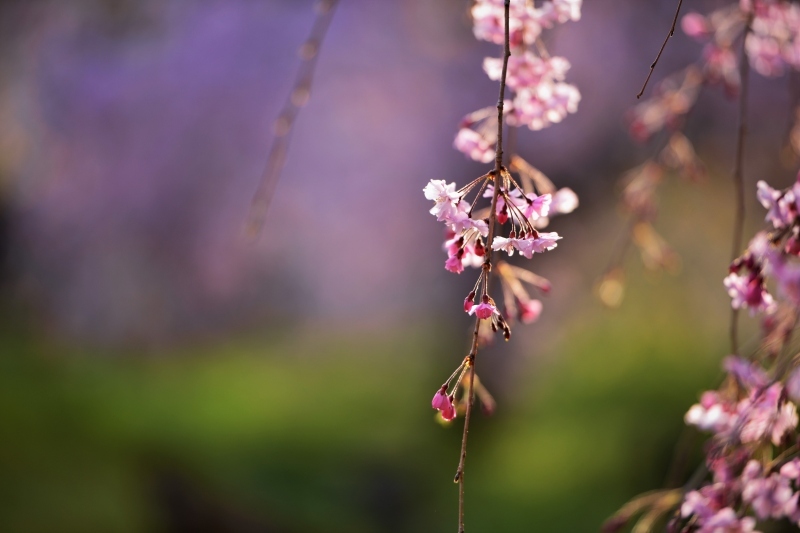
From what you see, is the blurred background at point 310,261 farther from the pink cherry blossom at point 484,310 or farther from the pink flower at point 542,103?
the pink cherry blossom at point 484,310

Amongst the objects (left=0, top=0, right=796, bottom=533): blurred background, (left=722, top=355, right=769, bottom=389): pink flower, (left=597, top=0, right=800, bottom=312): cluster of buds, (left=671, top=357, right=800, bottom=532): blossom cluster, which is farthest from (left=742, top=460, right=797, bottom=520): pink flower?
(left=0, top=0, right=796, bottom=533): blurred background

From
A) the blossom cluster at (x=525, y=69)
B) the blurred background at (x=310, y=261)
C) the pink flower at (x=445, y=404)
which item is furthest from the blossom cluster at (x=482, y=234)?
the blurred background at (x=310, y=261)

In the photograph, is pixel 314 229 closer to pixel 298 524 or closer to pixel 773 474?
pixel 298 524

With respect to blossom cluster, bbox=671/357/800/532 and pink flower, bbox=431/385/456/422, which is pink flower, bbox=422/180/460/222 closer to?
pink flower, bbox=431/385/456/422

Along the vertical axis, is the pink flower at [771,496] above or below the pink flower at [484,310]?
below

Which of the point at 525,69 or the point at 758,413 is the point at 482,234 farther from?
the point at 758,413

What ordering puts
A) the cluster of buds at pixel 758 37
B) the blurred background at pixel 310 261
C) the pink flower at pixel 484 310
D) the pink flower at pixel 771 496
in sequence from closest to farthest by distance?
the pink flower at pixel 484 310, the pink flower at pixel 771 496, the cluster of buds at pixel 758 37, the blurred background at pixel 310 261

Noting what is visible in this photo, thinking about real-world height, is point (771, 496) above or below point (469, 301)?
below

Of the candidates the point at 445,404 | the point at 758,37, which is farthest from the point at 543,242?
the point at 758,37
